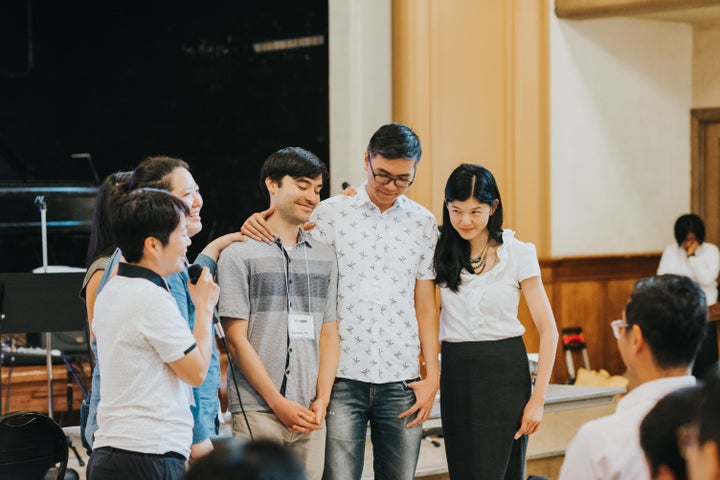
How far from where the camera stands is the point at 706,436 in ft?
4.02

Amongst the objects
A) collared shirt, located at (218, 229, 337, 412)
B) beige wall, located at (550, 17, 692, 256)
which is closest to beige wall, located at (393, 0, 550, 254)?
beige wall, located at (550, 17, 692, 256)

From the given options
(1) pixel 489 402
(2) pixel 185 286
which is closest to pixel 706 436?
(2) pixel 185 286

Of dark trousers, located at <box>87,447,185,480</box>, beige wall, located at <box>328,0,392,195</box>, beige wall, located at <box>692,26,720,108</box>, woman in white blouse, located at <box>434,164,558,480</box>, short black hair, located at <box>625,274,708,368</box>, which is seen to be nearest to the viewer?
short black hair, located at <box>625,274,708,368</box>

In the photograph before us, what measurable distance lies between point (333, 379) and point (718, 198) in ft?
20.2

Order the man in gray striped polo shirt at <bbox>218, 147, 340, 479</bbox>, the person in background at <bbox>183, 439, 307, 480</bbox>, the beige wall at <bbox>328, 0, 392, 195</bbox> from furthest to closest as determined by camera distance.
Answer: the beige wall at <bbox>328, 0, 392, 195</bbox> < the man in gray striped polo shirt at <bbox>218, 147, 340, 479</bbox> < the person in background at <bbox>183, 439, 307, 480</bbox>

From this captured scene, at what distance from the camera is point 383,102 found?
6.88 metres

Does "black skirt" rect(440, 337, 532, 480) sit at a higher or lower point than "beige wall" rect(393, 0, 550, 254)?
lower

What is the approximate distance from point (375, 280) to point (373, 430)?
45 cm

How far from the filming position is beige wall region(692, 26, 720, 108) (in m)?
7.96

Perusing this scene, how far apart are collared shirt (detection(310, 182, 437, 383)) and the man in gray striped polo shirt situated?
111mm

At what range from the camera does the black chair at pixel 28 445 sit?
125 inches

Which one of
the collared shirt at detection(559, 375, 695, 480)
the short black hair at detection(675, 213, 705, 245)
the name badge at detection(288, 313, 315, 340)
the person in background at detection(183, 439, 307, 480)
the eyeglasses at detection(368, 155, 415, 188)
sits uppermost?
the eyeglasses at detection(368, 155, 415, 188)

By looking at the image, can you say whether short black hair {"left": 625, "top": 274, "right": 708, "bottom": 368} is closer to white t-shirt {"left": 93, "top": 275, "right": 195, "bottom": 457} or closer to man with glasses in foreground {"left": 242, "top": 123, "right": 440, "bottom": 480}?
white t-shirt {"left": 93, "top": 275, "right": 195, "bottom": 457}

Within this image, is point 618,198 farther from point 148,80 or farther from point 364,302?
point 364,302
